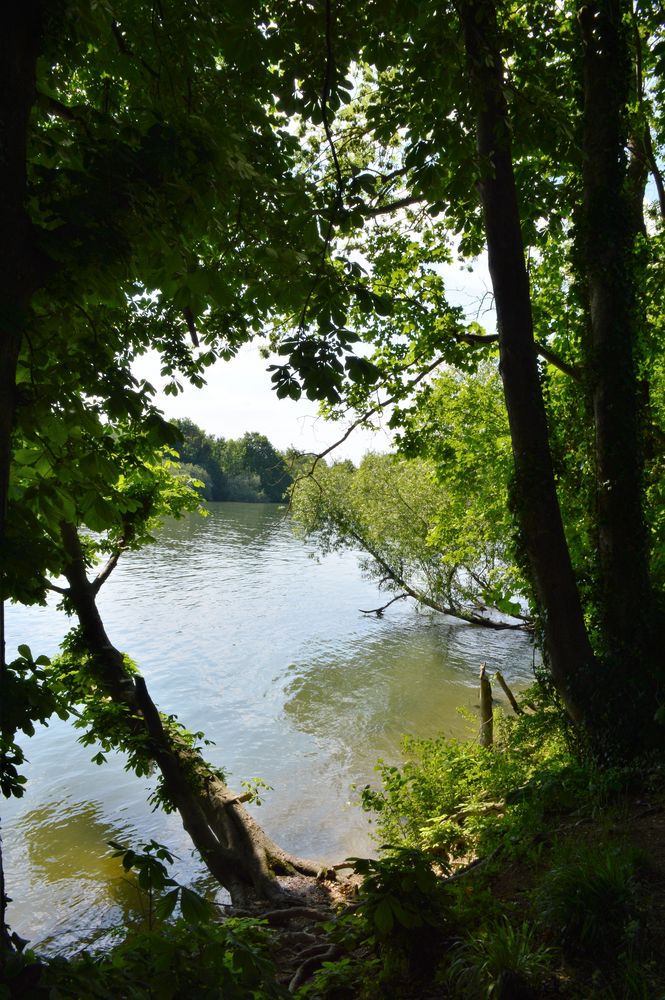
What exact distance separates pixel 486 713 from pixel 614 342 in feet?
26.0

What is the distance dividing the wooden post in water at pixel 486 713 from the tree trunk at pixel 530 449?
508 cm

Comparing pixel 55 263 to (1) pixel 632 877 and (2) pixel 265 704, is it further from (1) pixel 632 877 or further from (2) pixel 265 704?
(2) pixel 265 704

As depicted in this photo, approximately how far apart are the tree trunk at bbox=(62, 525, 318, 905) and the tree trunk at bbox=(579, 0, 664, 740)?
194 inches

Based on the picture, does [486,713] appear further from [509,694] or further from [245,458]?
[245,458]

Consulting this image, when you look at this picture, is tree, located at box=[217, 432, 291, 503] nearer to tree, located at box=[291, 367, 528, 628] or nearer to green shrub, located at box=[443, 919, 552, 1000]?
tree, located at box=[291, 367, 528, 628]

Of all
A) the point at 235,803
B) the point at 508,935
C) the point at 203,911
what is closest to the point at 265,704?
the point at 235,803

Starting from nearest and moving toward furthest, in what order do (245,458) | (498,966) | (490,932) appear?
(498,966) → (490,932) → (245,458)

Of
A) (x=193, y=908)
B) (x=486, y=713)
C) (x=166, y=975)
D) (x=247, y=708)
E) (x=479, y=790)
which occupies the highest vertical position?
(x=193, y=908)

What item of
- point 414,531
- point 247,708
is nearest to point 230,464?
point 414,531

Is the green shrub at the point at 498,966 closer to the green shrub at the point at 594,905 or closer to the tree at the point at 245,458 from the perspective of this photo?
the green shrub at the point at 594,905

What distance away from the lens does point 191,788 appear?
772 centimetres

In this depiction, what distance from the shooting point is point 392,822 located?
26.5ft

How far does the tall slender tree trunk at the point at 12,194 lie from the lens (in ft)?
6.09

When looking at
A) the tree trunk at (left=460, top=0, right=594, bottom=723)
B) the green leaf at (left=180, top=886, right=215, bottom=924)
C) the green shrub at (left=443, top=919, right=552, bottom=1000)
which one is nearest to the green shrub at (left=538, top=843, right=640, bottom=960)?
the green shrub at (left=443, top=919, right=552, bottom=1000)
